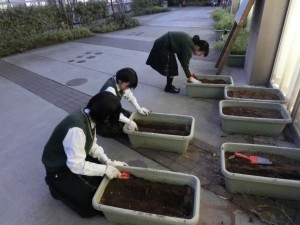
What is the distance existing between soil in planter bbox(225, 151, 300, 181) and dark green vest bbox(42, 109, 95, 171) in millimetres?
1366

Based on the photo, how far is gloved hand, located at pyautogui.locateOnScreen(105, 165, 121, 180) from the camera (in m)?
1.99

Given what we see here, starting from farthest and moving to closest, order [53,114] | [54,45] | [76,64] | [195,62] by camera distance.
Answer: [54,45]
[76,64]
[195,62]
[53,114]

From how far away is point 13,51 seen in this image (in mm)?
7625

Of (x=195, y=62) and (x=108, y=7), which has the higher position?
(x=108, y=7)

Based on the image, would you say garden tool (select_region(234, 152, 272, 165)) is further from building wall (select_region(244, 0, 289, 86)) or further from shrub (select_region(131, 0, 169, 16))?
shrub (select_region(131, 0, 169, 16))

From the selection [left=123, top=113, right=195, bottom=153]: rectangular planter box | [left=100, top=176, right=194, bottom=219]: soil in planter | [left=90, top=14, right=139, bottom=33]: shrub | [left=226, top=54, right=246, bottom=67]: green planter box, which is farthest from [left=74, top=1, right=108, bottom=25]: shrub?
[left=100, top=176, right=194, bottom=219]: soil in planter

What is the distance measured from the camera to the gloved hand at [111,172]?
199 cm

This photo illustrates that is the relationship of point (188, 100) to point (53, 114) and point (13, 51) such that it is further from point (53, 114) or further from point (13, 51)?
point (13, 51)

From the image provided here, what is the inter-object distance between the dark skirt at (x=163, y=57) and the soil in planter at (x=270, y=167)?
2049 millimetres

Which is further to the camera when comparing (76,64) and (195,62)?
(76,64)

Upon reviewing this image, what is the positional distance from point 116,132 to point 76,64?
377 cm

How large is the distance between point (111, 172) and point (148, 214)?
19.7 inches

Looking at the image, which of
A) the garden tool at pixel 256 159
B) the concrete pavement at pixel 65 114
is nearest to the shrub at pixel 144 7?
the concrete pavement at pixel 65 114

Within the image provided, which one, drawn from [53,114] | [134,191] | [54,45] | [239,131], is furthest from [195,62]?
[54,45]
